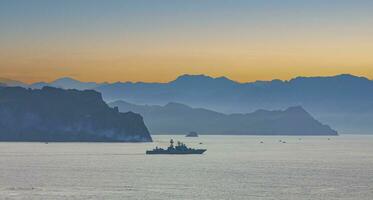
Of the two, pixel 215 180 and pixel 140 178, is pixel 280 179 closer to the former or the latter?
pixel 215 180

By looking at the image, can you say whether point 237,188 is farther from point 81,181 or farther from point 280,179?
point 81,181

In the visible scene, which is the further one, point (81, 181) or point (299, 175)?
point (299, 175)

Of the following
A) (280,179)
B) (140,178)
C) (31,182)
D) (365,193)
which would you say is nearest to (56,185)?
(31,182)

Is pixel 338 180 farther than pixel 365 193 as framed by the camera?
Yes

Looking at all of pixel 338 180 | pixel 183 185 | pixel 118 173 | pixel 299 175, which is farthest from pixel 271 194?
pixel 118 173

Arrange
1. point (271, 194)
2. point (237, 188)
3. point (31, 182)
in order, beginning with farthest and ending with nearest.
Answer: point (31, 182) < point (237, 188) < point (271, 194)

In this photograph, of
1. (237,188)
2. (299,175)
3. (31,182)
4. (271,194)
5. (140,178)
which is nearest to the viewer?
(271,194)

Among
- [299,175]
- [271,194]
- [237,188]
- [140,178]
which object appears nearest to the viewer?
[271,194]

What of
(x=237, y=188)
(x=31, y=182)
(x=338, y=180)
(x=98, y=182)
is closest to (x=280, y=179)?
(x=338, y=180)

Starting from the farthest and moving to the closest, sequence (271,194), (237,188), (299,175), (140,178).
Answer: (299,175)
(140,178)
(237,188)
(271,194)
